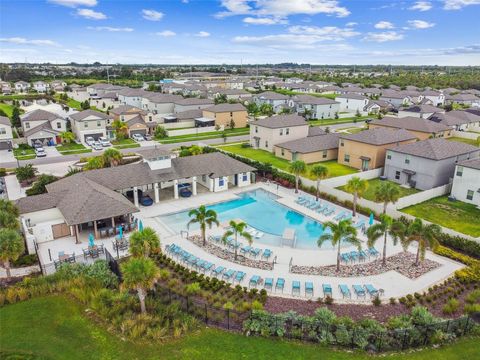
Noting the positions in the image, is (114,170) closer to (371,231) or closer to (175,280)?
(175,280)

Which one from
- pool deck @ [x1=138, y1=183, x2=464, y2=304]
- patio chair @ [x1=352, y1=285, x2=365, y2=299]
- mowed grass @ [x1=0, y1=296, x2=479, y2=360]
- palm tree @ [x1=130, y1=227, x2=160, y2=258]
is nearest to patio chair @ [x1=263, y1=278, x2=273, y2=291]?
pool deck @ [x1=138, y1=183, x2=464, y2=304]

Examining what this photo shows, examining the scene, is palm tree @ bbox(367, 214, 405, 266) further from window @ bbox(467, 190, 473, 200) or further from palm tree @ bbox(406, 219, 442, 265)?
window @ bbox(467, 190, 473, 200)

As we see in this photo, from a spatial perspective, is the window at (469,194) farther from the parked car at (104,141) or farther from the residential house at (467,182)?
the parked car at (104,141)

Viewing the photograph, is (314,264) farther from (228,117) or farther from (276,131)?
(228,117)

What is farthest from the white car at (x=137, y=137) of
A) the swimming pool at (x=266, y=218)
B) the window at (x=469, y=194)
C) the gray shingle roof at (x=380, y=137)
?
the window at (x=469, y=194)

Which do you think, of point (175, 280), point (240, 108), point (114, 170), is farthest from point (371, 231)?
point (240, 108)

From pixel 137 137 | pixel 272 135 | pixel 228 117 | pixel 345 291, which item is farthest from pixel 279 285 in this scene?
pixel 228 117
